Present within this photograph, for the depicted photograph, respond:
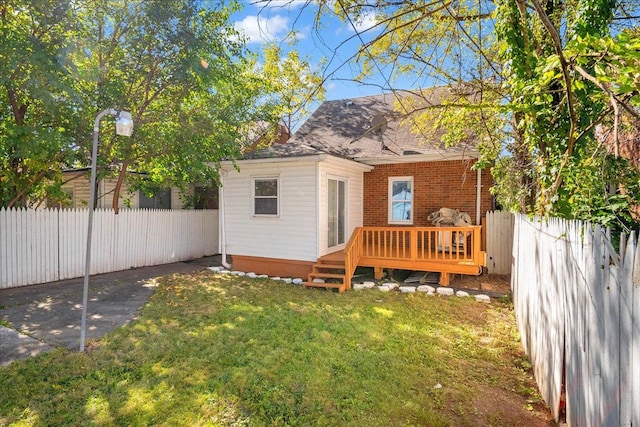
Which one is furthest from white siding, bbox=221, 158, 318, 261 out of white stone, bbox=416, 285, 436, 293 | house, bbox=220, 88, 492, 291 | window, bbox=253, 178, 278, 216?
white stone, bbox=416, 285, 436, 293

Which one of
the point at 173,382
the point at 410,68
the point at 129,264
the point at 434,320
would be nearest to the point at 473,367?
the point at 434,320

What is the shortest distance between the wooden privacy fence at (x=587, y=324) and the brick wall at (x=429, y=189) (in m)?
5.81

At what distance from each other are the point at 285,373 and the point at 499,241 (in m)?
7.32

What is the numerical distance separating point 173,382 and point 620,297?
12.7 feet

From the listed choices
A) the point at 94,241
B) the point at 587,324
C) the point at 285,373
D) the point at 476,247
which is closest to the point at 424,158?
the point at 476,247

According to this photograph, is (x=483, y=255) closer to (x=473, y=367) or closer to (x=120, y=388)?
(x=473, y=367)

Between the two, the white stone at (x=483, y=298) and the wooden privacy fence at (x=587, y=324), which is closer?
the wooden privacy fence at (x=587, y=324)

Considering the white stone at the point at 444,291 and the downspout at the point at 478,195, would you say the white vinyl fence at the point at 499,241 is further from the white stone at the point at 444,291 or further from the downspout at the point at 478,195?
the white stone at the point at 444,291

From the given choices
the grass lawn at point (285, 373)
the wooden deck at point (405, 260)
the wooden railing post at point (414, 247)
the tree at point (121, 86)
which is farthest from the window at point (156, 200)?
the wooden railing post at point (414, 247)

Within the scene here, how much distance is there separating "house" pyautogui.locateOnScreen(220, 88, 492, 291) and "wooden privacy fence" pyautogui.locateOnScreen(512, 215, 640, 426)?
4.44 metres

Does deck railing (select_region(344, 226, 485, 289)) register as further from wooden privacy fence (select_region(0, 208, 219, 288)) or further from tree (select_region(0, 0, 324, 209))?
wooden privacy fence (select_region(0, 208, 219, 288))

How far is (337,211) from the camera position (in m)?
9.29

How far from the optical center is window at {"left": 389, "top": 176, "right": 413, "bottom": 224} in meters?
10.1

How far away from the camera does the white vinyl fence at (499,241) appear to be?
8.68 meters
